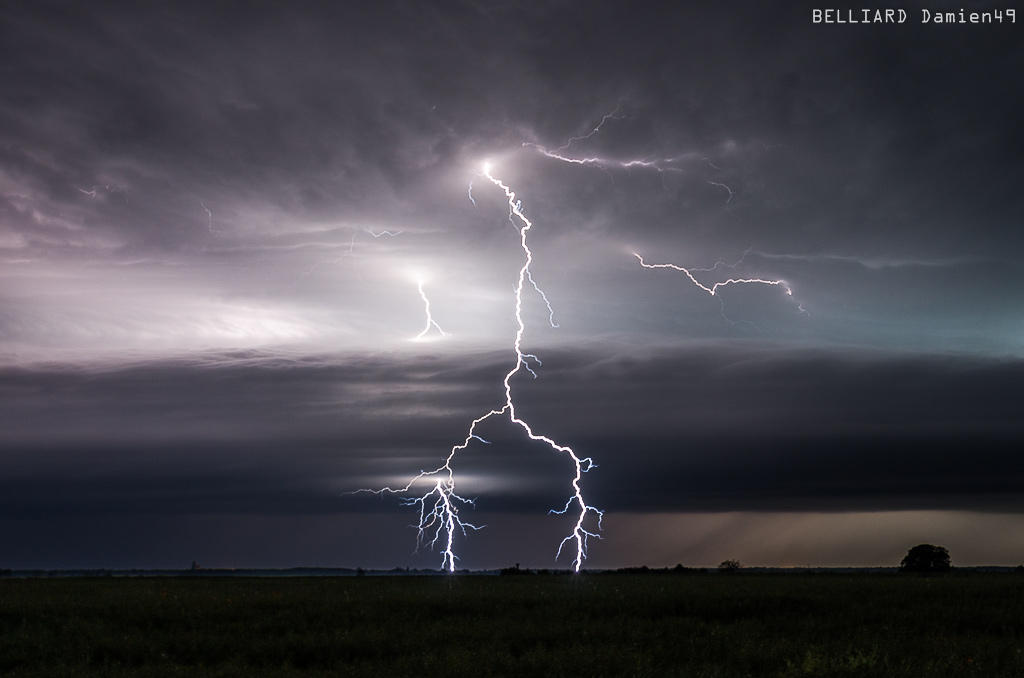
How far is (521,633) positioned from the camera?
25859 millimetres

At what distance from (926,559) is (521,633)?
72104mm

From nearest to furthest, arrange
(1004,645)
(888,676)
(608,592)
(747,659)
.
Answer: (888,676) < (747,659) < (1004,645) < (608,592)

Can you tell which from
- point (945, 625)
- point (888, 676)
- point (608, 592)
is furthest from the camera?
point (608, 592)

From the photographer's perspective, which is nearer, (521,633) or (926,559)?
(521,633)

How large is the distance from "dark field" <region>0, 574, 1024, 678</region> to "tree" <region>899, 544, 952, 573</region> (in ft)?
171

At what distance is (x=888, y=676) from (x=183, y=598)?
2631 cm

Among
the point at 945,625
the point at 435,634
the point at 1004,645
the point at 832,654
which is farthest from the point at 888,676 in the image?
the point at 435,634

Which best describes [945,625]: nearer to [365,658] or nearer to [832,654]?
[832,654]

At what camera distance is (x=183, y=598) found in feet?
109

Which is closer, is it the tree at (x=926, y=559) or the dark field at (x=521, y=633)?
the dark field at (x=521, y=633)

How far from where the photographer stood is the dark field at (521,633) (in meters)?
21.5

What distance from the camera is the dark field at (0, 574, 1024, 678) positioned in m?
21.5

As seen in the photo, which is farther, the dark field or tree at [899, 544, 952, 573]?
tree at [899, 544, 952, 573]

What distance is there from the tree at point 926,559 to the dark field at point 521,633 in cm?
5206
